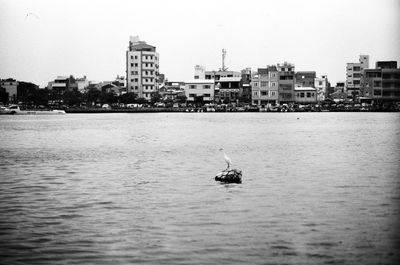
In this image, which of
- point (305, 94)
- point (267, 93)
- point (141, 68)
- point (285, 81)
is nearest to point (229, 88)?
point (267, 93)

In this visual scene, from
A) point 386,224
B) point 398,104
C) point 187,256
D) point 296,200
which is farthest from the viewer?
point 398,104

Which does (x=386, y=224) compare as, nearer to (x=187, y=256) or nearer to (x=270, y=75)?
(x=187, y=256)

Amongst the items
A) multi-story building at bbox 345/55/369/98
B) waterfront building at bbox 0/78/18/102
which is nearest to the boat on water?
waterfront building at bbox 0/78/18/102

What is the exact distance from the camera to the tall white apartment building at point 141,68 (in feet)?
441

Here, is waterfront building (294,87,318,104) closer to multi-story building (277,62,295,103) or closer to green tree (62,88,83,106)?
multi-story building (277,62,295,103)

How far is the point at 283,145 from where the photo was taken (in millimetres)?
45562

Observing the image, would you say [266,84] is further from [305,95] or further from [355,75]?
[355,75]

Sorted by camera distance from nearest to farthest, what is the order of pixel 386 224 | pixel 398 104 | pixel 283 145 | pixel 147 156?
1. pixel 386 224
2. pixel 147 156
3. pixel 283 145
4. pixel 398 104

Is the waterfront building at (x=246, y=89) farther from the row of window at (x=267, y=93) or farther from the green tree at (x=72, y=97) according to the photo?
the green tree at (x=72, y=97)

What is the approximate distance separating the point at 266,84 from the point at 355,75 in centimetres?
3308

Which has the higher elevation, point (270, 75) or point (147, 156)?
point (270, 75)

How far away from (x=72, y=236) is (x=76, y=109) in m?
141

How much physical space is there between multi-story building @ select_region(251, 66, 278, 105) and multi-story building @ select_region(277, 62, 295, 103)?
86cm

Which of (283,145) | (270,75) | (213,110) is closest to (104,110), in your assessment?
(213,110)
